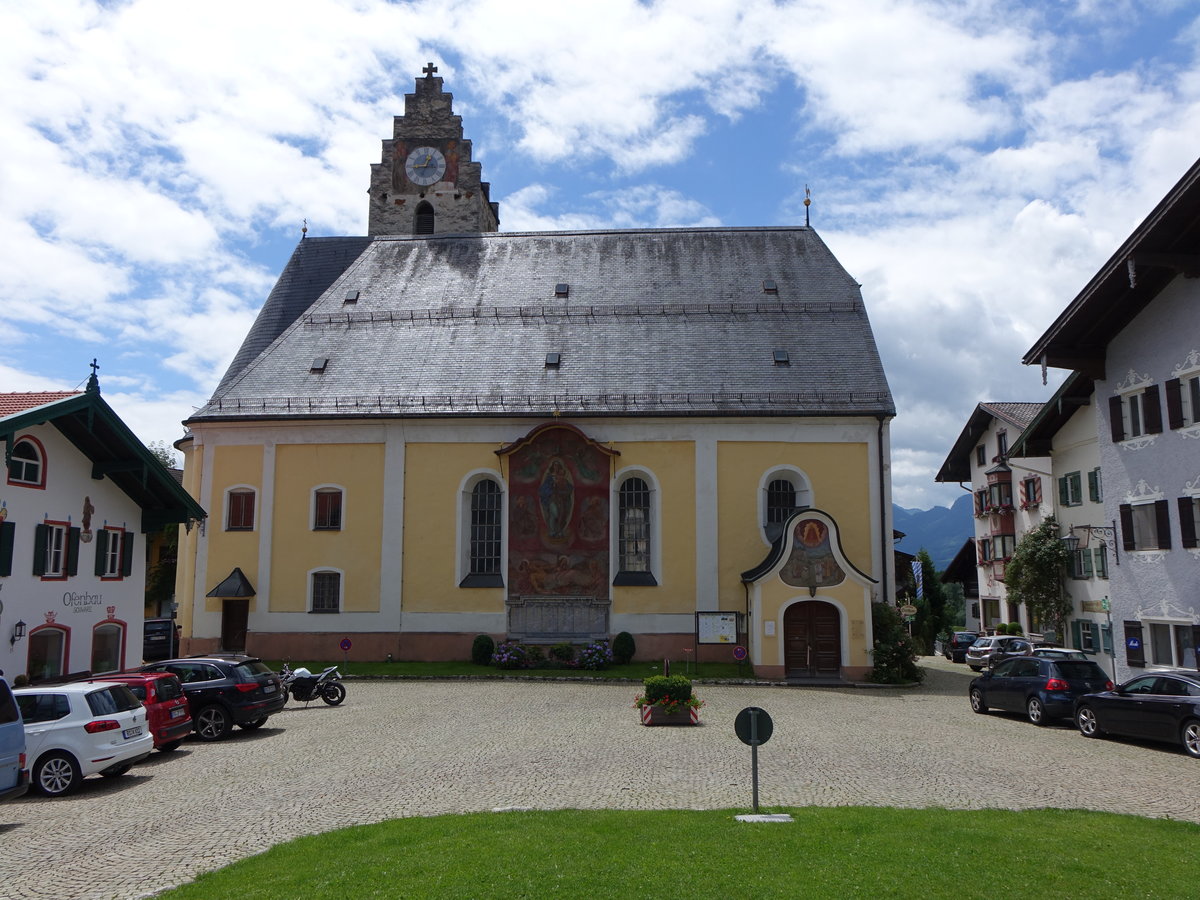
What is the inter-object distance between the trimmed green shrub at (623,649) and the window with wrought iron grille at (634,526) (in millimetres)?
2417

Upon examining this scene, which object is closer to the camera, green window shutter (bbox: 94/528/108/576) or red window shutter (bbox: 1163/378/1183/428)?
red window shutter (bbox: 1163/378/1183/428)

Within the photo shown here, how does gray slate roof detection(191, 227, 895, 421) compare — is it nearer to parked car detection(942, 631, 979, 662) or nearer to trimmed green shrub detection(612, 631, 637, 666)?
trimmed green shrub detection(612, 631, 637, 666)

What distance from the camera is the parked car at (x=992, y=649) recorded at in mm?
33812

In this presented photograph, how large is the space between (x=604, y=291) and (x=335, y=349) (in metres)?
10.5

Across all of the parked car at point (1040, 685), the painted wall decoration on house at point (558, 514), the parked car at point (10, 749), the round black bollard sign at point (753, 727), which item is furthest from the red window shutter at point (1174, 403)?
the parked car at point (10, 749)

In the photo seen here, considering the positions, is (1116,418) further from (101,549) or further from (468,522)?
(101,549)

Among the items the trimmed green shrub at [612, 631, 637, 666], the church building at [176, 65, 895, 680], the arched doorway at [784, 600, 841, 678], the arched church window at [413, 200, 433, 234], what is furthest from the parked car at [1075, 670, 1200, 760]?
the arched church window at [413, 200, 433, 234]

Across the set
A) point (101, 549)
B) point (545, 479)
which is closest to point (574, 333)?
point (545, 479)

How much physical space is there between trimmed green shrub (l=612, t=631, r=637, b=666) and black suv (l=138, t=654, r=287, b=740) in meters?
13.6

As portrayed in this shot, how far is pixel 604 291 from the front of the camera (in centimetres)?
3744

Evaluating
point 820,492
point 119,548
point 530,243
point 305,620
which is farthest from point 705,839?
point 530,243

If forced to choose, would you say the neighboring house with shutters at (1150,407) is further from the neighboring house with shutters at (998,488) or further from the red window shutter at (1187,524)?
the neighboring house with shutters at (998,488)

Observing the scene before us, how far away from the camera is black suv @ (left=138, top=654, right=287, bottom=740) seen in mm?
18172

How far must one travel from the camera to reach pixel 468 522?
33062mm
